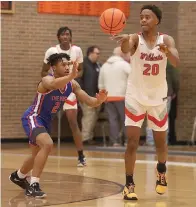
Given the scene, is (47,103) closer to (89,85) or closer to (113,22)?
(113,22)

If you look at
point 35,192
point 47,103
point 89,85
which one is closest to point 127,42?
point 47,103

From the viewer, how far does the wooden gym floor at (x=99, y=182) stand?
23.6 feet

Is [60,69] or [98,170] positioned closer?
[60,69]

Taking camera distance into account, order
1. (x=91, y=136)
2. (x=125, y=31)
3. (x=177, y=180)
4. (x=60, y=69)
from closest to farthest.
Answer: (x=60, y=69)
(x=177, y=180)
(x=91, y=136)
(x=125, y=31)

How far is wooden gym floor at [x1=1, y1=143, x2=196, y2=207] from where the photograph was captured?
7.18 m

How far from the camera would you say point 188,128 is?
15195 millimetres

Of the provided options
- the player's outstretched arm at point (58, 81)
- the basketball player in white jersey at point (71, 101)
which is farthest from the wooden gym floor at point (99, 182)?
the player's outstretched arm at point (58, 81)

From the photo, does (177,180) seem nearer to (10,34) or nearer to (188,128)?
(188,128)

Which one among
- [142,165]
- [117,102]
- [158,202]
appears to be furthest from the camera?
[117,102]

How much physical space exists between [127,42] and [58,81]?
2.90ft

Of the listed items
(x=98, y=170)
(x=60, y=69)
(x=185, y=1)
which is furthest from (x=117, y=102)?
(x=60, y=69)

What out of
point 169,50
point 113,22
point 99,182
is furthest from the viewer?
point 99,182

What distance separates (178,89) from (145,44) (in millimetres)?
7358

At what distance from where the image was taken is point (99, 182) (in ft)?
28.9
